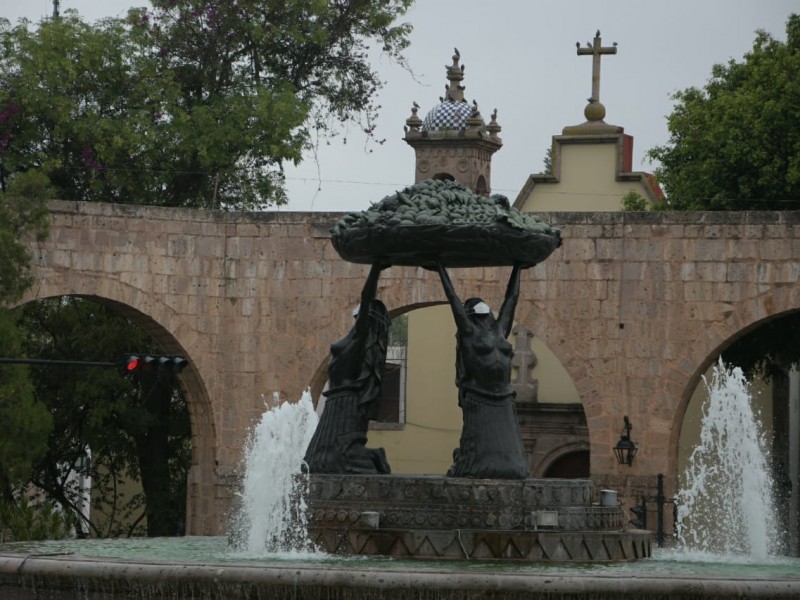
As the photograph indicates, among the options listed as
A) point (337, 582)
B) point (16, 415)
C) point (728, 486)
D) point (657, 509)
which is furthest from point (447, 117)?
point (337, 582)

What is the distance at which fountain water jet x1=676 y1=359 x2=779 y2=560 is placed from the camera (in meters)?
16.1

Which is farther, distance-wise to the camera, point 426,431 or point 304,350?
point 426,431

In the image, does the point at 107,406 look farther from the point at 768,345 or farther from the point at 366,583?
the point at 366,583

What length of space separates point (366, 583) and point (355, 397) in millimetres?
3261

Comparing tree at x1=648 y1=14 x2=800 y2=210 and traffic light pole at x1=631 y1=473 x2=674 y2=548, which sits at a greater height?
tree at x1=648 y1=14 x2=800 y2=210

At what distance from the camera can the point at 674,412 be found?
19.7m

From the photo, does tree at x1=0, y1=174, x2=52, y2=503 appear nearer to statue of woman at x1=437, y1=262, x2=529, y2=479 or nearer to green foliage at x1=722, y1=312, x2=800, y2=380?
statue of woman at x1=437, y1=262, x2=529, y2=479

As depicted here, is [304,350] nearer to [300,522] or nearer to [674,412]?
[674,412]

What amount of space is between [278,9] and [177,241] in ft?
16.0

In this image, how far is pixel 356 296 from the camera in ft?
67.6

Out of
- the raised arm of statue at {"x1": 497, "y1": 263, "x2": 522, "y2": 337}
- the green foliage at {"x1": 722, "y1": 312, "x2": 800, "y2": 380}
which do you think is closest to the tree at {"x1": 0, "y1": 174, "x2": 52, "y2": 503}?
the raised arm of statue at {"x1": 497, "y1": 263, "x2": 522, "y2": 337}

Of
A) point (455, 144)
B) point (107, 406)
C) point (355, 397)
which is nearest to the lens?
point (355, 397)

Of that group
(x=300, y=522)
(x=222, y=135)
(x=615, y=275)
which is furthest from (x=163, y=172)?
(x=300, y=522)

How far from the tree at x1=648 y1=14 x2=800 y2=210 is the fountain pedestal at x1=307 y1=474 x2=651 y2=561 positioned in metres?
11.3
